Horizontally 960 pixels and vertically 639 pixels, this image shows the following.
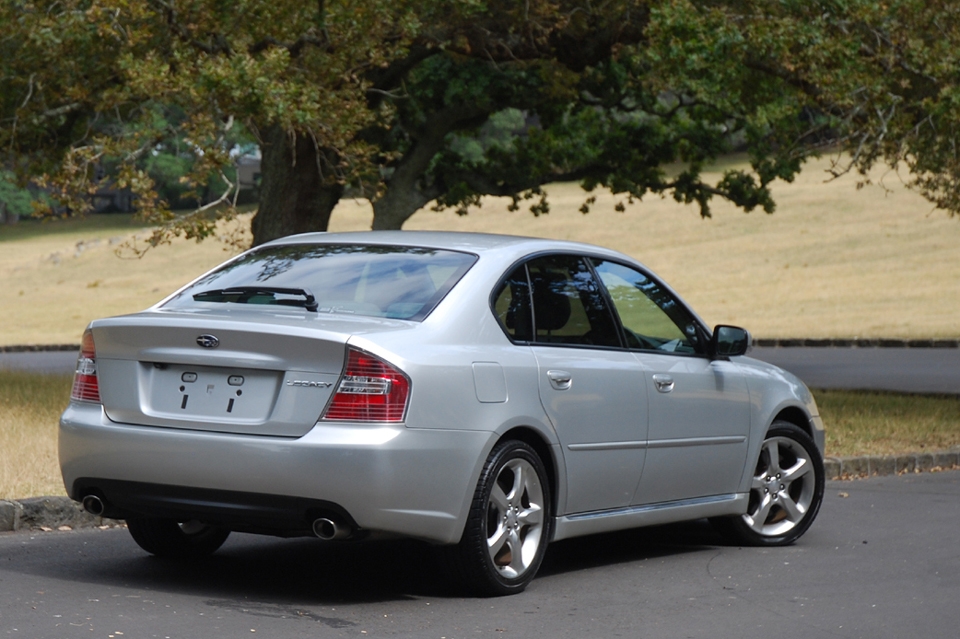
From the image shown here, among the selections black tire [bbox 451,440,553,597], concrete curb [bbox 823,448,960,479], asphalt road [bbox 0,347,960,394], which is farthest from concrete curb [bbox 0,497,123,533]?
asphalt road [bbox 0,347,960,394]

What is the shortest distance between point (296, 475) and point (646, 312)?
2.45 metres

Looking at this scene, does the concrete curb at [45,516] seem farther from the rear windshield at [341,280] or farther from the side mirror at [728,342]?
the side mirror at [728,342]

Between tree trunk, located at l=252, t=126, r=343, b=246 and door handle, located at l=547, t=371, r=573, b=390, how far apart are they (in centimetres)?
1232

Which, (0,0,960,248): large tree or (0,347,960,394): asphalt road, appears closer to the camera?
(0,0,960,248): large tree

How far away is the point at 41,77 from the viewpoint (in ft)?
53.5

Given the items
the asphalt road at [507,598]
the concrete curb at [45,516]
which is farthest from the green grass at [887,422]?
the concrete curb at [45,516]

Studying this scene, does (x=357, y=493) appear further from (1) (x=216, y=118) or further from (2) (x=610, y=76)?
(2) (x=610, y=76)

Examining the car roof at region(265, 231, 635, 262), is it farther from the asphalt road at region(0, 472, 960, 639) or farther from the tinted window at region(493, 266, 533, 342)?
the asphalt road at region(0, 472, 960, 639)

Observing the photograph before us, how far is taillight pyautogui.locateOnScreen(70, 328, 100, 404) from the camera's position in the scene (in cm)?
646

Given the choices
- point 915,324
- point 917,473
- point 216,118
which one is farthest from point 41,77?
point 915,324

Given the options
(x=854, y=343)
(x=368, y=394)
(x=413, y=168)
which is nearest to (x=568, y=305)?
(x=368, y=394)

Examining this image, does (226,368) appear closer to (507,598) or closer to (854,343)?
(507,598)

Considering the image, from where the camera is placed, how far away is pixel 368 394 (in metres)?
5.88

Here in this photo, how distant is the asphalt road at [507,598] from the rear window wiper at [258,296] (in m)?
1.26
